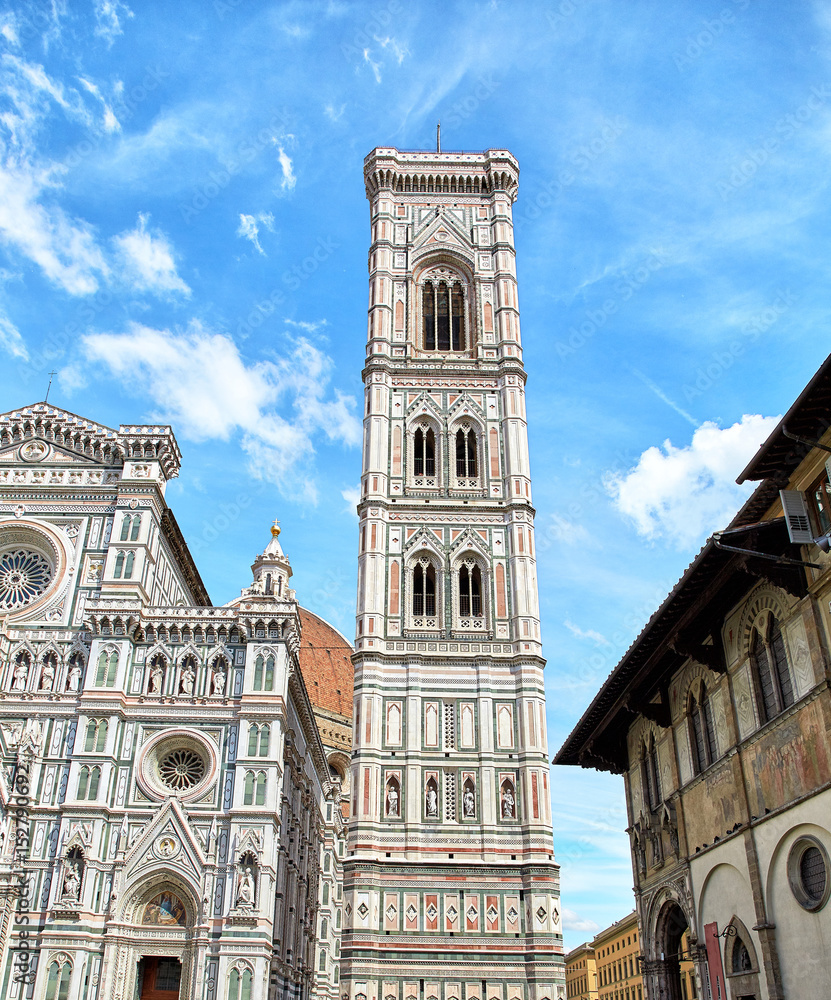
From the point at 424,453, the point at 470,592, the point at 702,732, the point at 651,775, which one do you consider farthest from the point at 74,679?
the point at 702,732

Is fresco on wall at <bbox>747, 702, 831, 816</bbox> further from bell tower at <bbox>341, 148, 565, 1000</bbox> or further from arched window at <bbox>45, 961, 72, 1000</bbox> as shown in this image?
arched window at <bbox>45, 961, 72, 1000</bbox>

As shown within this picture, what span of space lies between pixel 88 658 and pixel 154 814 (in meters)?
6.17

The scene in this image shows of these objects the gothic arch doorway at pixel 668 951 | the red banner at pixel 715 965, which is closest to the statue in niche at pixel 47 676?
the gothic arch doorway at pixel 668 951

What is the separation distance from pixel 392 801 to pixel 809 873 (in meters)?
21.8

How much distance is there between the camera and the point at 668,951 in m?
23.4

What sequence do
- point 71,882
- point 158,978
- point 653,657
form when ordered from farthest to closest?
point 71,882, point 158,978, point 653,657

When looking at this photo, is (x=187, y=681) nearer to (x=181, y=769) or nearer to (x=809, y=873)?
(x=181, y=769)

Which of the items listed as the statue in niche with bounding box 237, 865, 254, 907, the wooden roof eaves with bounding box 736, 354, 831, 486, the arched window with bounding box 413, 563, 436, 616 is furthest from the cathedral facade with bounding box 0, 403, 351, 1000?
the wooden roof eaves with bounding box 736, 354, 831, 486

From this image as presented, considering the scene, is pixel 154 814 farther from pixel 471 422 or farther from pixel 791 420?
pixel 791 420

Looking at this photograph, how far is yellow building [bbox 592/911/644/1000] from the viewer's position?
7600cm

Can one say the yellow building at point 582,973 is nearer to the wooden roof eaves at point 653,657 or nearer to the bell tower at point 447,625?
the bell tower at point 447,625

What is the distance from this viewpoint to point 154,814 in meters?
32.2

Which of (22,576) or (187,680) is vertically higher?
(22,576)

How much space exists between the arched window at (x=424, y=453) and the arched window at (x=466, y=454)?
1090mm
